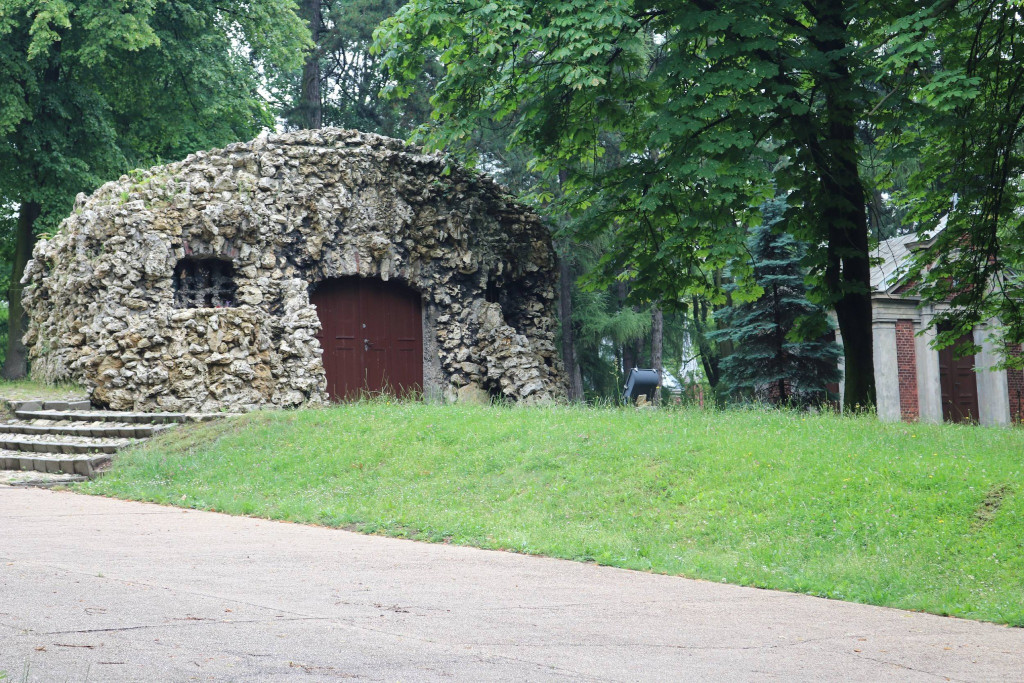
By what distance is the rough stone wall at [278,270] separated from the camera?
1562 cm

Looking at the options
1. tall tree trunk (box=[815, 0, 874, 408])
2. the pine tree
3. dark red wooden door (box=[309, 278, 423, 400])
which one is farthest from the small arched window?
the pine tree

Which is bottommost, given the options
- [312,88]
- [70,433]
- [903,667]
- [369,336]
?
[903,667]

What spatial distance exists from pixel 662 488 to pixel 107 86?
20637 millimetres

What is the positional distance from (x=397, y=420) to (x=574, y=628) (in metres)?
8.42

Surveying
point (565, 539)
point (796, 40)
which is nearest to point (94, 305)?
point (565, 539)

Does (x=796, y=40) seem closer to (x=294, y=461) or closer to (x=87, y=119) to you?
(x=294, y=461)

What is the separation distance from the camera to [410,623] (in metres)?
5.15

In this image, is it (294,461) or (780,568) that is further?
(294,461)

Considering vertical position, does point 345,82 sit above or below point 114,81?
above

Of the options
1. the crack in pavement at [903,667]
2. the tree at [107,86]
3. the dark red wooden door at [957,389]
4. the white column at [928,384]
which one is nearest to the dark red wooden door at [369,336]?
the tree at [107,86]

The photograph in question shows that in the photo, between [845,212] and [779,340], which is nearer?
[845,212]

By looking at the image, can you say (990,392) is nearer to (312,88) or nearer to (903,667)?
(903,667)

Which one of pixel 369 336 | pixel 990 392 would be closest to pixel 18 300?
pixel 369 336

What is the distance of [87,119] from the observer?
891 inches
